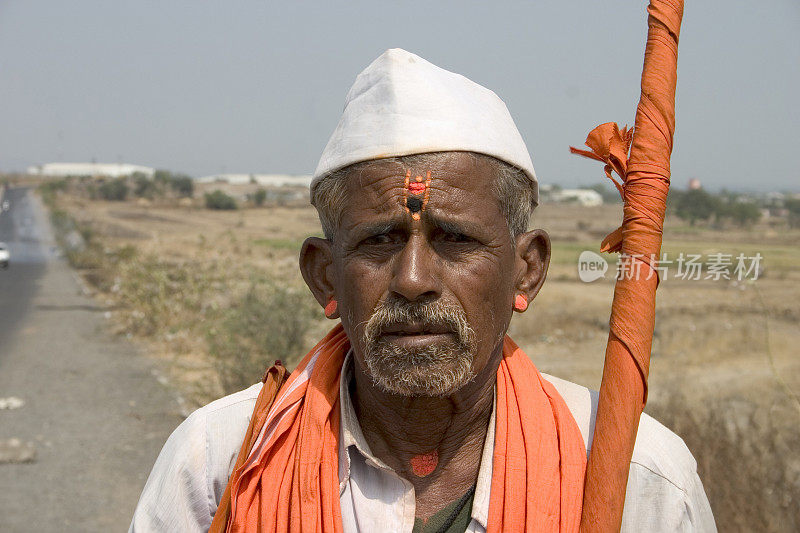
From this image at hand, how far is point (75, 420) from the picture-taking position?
7.93 metres

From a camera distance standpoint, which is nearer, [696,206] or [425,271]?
[425,271]

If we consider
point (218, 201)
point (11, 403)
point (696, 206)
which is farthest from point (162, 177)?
point (11, 403)

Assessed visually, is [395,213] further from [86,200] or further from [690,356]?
[86,200]

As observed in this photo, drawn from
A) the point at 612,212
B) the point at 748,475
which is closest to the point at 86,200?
the point at 612,212

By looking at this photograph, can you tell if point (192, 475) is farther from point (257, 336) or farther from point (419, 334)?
point (257, 336)

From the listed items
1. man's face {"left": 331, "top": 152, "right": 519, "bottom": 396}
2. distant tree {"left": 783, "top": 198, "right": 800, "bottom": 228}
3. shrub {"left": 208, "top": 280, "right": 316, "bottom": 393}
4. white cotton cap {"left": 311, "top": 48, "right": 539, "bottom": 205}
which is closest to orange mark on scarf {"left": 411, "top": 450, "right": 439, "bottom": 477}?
man's face {"left": 331, "top": 152, "right": 519, "bottom": 396}

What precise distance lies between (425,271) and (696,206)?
31.4 meters

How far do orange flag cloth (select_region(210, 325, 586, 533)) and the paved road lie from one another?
14.6ft

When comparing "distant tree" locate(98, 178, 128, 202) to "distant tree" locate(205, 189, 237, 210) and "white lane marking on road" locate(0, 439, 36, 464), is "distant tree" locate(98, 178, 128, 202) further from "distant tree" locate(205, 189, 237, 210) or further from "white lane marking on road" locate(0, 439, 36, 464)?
"white lane marking on road" locate(0, 439, 36, 464)

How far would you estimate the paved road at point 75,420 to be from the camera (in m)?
6.02

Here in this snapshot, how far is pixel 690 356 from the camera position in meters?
10.2

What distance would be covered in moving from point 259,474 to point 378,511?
0.32 metres

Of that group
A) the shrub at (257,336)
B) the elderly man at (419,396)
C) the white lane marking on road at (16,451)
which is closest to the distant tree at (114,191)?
the shrub at (257,336)

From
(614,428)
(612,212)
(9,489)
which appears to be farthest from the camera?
(612,212)
